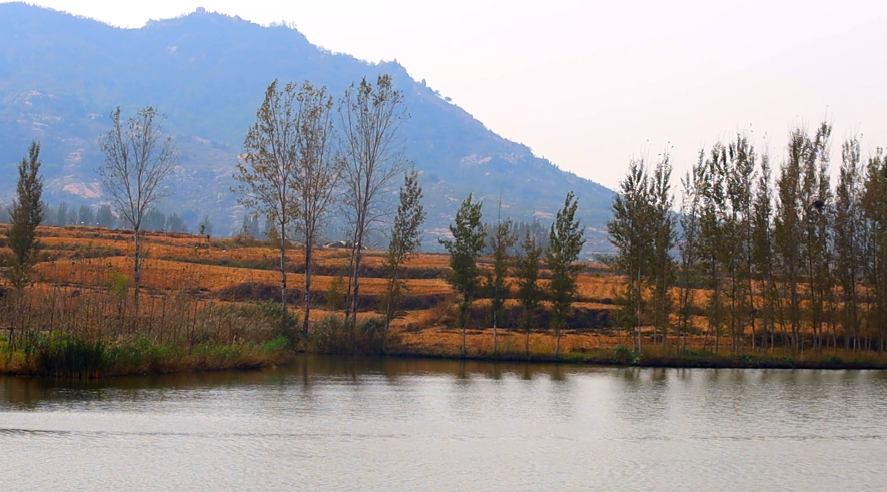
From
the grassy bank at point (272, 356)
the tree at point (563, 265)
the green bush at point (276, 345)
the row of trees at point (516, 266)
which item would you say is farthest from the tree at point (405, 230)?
the green bush at point (276, 345)

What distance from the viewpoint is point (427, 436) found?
65.9 feet

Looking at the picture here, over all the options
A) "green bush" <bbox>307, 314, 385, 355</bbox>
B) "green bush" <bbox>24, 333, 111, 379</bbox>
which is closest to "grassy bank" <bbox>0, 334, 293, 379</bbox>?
"green bush" <bbox>24, 333, 111, 379</bbox>

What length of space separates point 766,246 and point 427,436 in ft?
119

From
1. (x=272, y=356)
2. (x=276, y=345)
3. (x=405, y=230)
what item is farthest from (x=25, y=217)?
(x=405, y=230)

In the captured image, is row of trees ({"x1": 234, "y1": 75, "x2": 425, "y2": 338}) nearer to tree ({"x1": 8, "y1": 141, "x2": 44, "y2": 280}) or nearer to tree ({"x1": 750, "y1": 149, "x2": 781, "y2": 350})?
tree ({"x1": 8, "y1": 141, "x2": 44, "y2": 280})

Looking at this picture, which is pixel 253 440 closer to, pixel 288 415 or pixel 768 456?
pixel 288 415

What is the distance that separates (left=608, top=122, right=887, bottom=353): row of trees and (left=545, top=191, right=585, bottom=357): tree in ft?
7.96

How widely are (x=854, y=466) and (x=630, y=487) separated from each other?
5.45 m

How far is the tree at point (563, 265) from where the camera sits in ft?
156

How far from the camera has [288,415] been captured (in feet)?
73.4

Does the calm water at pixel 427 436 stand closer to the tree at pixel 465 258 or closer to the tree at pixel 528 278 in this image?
the tree at pixel 528 278

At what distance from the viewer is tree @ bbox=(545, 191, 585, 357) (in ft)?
156

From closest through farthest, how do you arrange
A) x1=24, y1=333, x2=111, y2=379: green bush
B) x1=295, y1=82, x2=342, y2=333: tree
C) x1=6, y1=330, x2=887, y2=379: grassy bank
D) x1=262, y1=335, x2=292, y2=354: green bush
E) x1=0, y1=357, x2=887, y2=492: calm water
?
1. x1=0, y1=357, x2=887, y2=492: calm water
2. x1=24, y1=333, x2=111, y2=379: green bush
3. x1=6, y1=330, x2=887, y2=379: grassy bank
4. x1=262, y1=335, x2=292, y2=354: green bush
5. x1=295, y1=82, x2=342, y2=333: tree

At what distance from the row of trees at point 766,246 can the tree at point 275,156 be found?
736 inches
